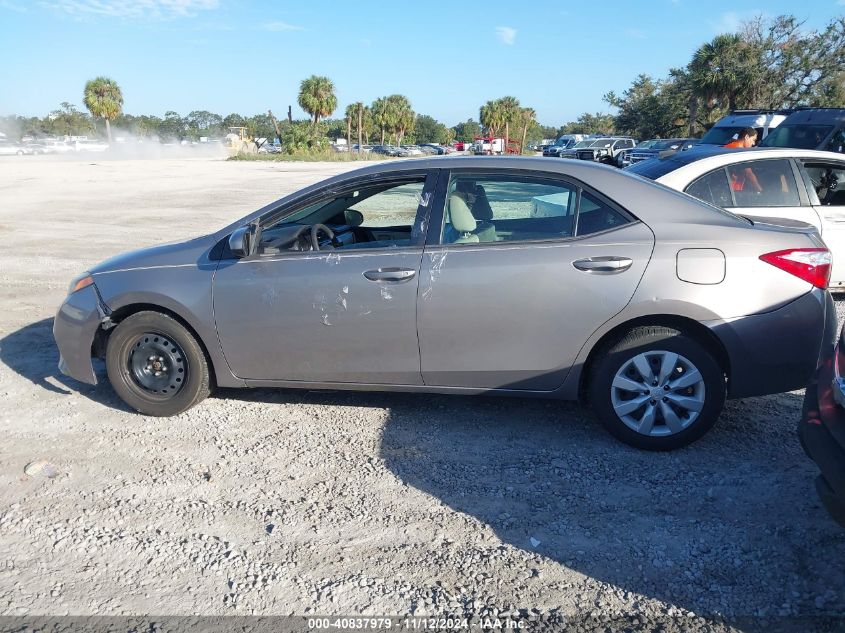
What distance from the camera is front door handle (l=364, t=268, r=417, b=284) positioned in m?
4.18

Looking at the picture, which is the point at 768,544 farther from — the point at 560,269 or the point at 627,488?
the point at 560,269

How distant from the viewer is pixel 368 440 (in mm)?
4363

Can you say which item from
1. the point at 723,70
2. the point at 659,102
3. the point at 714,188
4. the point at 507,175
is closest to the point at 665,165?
the point at 714,188

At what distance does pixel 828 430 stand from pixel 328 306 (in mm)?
2697

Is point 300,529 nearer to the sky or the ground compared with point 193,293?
nearer to the ground

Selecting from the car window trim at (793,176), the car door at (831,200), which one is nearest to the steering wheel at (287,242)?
the car window trim at (793,176)

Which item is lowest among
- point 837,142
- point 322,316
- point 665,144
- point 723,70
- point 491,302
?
point 665,144

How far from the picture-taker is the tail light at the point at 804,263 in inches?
155

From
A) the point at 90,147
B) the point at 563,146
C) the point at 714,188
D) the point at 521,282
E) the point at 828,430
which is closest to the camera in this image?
the point at 828,430

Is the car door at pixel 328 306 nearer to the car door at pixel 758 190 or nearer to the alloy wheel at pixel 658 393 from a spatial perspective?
the alloy wheel at pixel 658 393

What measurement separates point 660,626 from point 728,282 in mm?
1995

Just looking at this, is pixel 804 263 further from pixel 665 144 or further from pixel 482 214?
pixel 665 144

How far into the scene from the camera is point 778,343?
3943mm

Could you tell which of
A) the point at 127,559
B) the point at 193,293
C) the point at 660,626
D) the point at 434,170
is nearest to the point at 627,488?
the point at 660,626
